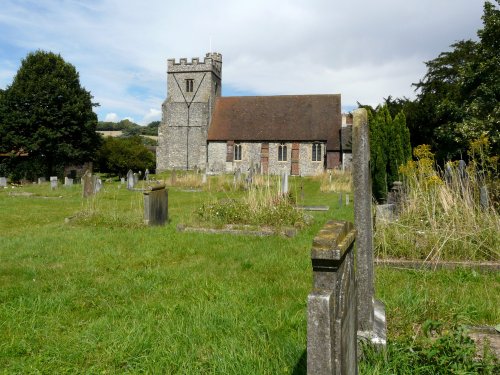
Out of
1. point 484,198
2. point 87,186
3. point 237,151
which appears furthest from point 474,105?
point 237,151

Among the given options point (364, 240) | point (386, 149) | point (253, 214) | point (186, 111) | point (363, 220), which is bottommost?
point (253, 214)

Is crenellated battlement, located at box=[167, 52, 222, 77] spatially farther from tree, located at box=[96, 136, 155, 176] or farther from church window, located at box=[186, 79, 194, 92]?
tree, located at box=[96, 136, 155, 176]

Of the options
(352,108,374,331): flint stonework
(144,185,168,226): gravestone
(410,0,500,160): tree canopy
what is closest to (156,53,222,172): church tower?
(410,0,500,160): tree canopy

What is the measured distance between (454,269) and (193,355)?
4024mm

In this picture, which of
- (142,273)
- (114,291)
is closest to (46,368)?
(114,291)

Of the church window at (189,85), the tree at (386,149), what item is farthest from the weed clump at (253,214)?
the church window at (189,85)

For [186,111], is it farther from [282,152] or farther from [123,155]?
[282,152]

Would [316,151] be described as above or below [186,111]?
below

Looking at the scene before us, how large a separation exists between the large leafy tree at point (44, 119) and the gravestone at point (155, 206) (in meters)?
23.9

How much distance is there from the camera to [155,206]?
31.9ft

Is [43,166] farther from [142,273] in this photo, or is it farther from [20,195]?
[142,273]

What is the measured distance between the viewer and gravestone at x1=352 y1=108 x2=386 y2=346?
9.91 feet

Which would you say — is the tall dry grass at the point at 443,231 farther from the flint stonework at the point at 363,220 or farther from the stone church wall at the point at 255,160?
the stone church wall at the point at 255,160

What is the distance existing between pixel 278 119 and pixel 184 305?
121 feet
